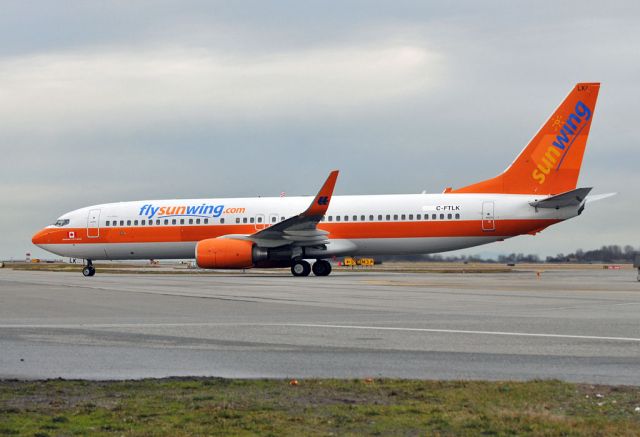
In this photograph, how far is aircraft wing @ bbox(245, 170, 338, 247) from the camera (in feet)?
129

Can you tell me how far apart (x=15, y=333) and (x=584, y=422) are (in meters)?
10.1

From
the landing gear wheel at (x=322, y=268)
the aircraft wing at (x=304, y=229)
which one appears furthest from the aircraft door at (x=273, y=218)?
the landing gear wheel at (x=322, y=268)

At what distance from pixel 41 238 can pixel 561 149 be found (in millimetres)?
27740

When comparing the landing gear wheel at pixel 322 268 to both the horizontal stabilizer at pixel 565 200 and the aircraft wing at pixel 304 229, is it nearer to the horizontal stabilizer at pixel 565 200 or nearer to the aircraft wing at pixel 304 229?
the aircraft wing at pixel 304 229

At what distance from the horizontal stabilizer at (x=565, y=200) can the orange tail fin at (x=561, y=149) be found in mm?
1630

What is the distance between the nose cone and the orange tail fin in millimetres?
24820

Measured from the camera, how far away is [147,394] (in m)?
8.01

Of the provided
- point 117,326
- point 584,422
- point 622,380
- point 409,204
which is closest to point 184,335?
point 117,326

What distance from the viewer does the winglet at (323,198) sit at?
39156 millimetres

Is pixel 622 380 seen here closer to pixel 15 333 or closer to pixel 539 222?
pixel 15 333

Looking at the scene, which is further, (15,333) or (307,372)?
(15,333)

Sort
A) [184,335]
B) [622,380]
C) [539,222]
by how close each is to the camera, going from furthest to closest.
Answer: [539,222] < [184,335] < [622,380]

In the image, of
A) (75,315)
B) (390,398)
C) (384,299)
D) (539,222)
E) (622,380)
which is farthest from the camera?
(539,222)

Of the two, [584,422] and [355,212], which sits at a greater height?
[355,212]
